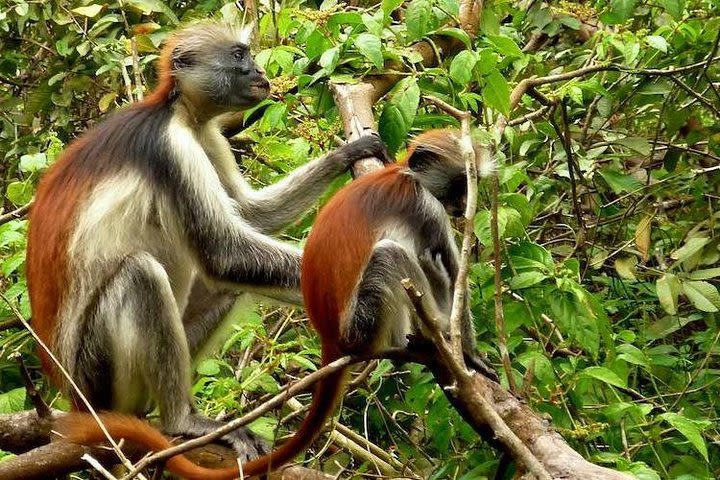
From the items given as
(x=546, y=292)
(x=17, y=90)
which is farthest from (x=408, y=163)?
(x=17, y=90)

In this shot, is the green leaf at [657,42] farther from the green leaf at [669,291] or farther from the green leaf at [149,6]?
the green leaf at [149,6]

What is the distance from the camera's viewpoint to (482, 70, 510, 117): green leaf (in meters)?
4.65

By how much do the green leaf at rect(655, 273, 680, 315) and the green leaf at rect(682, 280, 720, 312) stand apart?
0.06 m

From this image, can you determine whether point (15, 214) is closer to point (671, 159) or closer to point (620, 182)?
point (620, 182)

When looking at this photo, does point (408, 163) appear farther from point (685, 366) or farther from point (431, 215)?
point (685, 366)

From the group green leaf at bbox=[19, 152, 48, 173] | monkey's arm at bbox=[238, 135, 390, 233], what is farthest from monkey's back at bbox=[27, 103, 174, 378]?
monkey's arm at bbox=[238, 135, 390, 233]

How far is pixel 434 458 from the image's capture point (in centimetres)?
572

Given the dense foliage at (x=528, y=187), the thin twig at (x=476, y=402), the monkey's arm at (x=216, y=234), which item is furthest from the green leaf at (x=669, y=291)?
the thin twig at (x=476, y=402)

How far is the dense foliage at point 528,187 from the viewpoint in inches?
179

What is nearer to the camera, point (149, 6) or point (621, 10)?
point (621, 10)

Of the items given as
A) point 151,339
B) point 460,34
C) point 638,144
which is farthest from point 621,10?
point 151,339

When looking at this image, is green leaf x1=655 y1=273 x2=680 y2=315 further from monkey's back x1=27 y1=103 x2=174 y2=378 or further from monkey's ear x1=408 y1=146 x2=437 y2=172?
monkey's back x1=27 y1=103 x2=174 y2=378

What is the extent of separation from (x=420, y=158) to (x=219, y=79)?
4.43 ft

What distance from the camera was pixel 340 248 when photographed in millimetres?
4637
